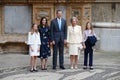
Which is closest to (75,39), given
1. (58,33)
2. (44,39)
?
(58,33)

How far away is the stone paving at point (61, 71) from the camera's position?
10.3 meters

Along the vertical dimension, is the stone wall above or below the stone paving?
above

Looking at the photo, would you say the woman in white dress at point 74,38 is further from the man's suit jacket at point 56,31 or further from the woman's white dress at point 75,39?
the man's suit jacket at point 56,31

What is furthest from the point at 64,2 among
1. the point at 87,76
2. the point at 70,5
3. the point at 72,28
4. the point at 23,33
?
the point at 87,76

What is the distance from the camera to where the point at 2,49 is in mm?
14883

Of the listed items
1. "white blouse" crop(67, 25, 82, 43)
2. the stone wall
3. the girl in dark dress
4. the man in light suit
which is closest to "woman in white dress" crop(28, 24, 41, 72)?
the girl in dark dress

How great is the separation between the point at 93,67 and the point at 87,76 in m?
1.49

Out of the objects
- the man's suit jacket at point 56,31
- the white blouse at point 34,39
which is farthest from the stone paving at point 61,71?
the man's suit jacket at point 56,31

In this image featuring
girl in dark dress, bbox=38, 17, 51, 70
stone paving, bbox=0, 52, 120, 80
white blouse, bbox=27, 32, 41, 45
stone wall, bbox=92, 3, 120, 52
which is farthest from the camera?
stone wall, bbox=92, 3, 120, 52

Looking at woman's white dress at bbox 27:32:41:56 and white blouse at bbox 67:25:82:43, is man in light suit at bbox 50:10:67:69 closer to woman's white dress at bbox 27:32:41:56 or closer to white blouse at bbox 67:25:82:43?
white blouse at bbox 67:25:82:43

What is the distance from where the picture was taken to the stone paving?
1034 cm

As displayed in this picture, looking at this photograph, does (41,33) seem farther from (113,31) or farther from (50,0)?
(113,31)

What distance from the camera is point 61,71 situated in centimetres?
1121

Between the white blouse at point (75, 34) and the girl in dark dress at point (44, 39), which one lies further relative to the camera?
the white blouse at point (75, 34)
